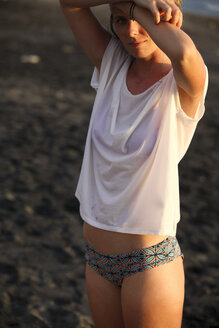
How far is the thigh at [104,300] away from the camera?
7.52 ft

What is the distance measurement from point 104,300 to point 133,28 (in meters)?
1.18

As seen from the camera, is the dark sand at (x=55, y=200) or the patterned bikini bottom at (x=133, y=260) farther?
the dark sand at (x=55, y=200)

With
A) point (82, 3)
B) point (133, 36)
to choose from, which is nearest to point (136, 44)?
point (133, 36)

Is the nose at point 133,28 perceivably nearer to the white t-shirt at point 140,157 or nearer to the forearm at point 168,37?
the forearm at point 168,37

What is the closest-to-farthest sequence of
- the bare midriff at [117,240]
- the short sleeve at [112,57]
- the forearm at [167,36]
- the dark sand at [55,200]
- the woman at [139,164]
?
1. the forearm at [167,36]
2. the woman at [139,164]
3. the bare midriff at [117,240]
4. the short sleeve at [112,57]
5. the dark sand at [55,200]

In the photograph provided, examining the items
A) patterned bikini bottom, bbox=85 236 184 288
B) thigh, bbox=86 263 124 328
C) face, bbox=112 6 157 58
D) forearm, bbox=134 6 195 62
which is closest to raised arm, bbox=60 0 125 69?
face, bbox=112 6 157 58

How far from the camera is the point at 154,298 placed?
2076 mm

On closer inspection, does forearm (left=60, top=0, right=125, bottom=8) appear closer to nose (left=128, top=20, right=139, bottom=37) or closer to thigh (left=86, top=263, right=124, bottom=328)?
nose (left=128, top=20, right=139, bottom=37)

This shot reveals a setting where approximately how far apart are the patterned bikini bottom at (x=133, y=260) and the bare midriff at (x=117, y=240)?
2 centimetres

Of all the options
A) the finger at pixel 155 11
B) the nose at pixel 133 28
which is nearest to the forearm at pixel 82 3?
the nose at pixel 133 28

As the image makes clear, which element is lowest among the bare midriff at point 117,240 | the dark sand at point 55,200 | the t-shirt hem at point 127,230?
the dark sand at point 55,200

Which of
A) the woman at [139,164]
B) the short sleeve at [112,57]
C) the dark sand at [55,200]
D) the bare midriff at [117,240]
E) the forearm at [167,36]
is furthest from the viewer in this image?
the dark sand at [55,200]

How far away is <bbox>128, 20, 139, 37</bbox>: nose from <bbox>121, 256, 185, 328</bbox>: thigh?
0.95 metres

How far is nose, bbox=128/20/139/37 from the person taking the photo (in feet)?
6.72
